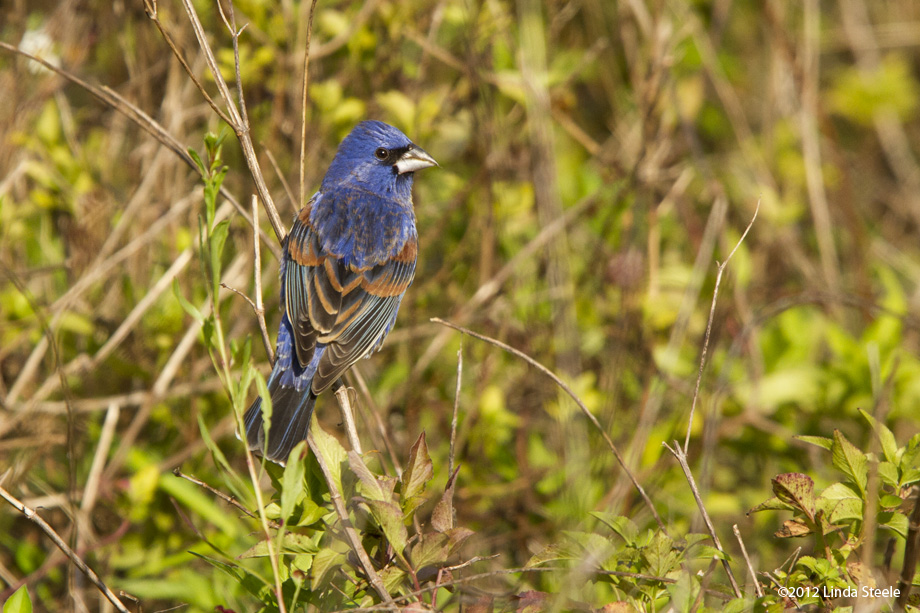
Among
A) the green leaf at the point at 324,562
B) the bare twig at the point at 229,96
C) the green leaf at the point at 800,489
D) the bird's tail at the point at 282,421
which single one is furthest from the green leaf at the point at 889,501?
the bare twig at the point at 229,96

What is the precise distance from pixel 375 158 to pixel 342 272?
0.58 meters

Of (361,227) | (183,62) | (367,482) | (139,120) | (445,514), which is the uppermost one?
(183,62)

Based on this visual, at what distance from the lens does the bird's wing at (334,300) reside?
2996 millimetres

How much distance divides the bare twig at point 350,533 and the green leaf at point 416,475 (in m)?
0.13

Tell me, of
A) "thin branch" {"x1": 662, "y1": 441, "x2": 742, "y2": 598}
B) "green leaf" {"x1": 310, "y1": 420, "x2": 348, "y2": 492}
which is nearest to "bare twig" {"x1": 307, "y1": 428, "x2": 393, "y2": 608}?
"green leaf" {"x1": 310, "y1": 420, "x2": 348, "y2": 492}

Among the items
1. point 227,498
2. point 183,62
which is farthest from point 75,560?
point 183,62

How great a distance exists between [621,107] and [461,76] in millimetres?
1328

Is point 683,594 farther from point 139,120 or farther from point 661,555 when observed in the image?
point 139,120

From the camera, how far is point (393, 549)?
1.82 m

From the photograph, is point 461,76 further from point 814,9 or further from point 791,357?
point 814,9

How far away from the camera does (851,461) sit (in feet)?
5.98

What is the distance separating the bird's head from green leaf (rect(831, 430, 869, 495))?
7.15 ft

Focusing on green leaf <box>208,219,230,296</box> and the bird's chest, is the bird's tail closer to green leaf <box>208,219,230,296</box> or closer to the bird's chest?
the bird's chest

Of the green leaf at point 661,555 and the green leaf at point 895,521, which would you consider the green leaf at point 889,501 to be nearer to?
the green leaf at point 895,521
